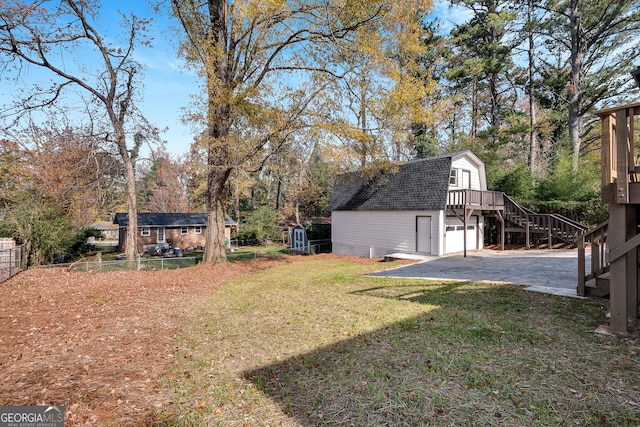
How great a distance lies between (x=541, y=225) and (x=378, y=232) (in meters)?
9.09

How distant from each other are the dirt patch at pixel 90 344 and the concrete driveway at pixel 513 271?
25.2 feet

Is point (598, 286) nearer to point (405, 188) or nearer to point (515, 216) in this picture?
point (405, 188)

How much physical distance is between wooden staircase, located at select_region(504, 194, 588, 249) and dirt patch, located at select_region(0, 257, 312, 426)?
17.2 m

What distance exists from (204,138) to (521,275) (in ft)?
39.9

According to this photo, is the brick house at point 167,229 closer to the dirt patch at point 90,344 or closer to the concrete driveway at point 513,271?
the dirt patch at point 90,344

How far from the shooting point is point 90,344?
5.10m

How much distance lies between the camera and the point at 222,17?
12.8 meters

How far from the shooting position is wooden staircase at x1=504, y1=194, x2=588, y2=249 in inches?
674

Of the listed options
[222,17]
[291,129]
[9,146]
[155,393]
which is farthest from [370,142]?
[9,146]

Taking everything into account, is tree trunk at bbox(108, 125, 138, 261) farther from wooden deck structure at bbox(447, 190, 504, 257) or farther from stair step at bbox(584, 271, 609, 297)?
stair step at bbox(584, 271, 609, 297)

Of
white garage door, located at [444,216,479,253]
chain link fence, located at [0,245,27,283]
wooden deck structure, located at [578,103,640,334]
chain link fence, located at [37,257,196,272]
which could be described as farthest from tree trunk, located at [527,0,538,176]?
chain link fence, located at [0,245,27,283]

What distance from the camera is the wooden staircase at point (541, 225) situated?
17.1 metres

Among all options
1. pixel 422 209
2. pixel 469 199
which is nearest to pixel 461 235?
pixel 469 199

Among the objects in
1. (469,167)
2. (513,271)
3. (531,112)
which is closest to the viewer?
(513,271)
